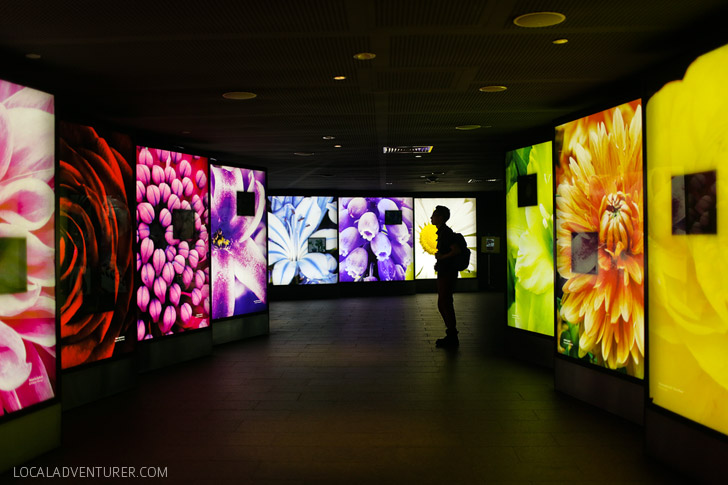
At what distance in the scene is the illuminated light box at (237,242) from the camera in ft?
30.0

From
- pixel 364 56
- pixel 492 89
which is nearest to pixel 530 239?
pixel 492 89

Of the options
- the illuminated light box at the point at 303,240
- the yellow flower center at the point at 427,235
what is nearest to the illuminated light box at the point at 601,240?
the illuminated light box at the point at 303,240

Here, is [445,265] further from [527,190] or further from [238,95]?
[238,95]

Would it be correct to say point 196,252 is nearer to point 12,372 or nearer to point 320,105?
point 320,105

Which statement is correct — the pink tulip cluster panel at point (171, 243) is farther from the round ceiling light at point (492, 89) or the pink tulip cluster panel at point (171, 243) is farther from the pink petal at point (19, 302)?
the round ceiling light at point (492, 89)

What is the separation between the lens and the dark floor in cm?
411

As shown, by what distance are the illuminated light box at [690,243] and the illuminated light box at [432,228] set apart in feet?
41.9

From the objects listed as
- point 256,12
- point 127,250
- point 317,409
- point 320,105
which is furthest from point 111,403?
point 256,12

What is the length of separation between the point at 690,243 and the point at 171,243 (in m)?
6.36

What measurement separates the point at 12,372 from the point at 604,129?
18.7 feet

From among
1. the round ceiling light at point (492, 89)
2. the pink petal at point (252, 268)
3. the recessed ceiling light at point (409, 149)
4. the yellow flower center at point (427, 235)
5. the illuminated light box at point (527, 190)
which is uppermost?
the round ceiling light at point (492, 89)

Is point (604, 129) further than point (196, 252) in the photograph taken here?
No

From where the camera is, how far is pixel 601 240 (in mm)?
5746

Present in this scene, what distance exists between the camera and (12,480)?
13.3 feet
